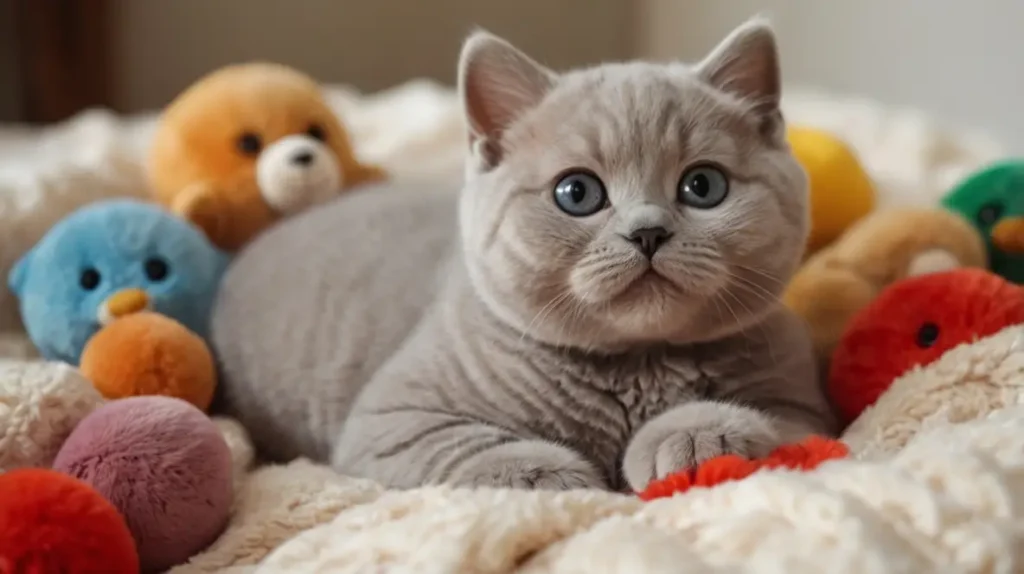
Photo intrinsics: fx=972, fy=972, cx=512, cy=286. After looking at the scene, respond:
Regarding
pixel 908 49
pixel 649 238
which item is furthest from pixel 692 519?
pixel 908 49

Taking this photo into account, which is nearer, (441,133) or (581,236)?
(581,236)

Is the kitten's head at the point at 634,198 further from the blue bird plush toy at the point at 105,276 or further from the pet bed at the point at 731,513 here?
the blue bird plush toy at the point at 105,276

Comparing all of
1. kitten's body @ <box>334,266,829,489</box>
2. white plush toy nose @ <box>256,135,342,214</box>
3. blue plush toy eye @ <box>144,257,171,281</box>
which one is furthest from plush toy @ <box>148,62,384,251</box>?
kitten's body @ <box>334,266,829,489</box>

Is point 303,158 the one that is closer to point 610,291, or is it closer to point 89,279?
point 89,279

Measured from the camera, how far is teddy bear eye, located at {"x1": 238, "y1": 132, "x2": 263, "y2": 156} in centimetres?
146

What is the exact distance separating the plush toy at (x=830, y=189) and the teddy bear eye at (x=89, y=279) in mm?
943

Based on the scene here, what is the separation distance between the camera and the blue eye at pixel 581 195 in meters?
0.93

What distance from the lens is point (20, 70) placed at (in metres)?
3.05

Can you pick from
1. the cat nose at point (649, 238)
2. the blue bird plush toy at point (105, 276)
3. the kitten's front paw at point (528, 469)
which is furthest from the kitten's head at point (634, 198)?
the blue bird plush toy at point (105, 276)

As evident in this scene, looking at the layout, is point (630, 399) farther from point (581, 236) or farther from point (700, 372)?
point (581, 236)

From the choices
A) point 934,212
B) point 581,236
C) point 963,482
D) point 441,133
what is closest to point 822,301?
point 934,212

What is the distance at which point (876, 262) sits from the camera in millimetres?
1227

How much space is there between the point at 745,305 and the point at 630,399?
15 cm

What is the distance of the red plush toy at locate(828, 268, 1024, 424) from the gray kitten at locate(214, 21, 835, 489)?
64 millimetres
